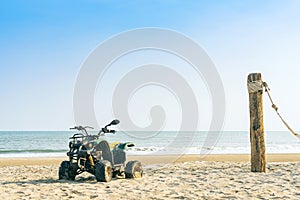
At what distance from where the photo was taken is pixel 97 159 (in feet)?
27.9

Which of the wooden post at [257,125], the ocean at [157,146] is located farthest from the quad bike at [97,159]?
the wooden post at [257,125]

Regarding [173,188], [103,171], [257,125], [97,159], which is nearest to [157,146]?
[257,125]

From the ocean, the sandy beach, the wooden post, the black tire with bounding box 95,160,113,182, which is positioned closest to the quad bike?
the black tire with bounding box 95,160,113,182

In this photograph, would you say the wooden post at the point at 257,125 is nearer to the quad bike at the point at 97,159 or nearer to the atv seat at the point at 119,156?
the quad bike at the point at 97,159

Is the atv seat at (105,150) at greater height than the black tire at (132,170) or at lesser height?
greater

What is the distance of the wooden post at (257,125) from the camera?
9.66m

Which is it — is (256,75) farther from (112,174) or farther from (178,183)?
(112,174)

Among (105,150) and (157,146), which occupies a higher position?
(105,150)

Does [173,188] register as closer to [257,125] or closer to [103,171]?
[103,171]

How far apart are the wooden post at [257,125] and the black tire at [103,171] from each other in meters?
4.16

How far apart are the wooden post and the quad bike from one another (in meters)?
3.29

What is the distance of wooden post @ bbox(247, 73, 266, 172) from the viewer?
9.66 m

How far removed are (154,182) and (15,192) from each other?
3.11 metres

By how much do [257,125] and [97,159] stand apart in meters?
4.51
